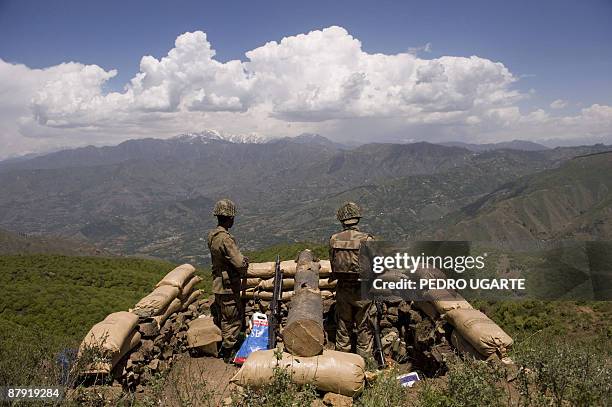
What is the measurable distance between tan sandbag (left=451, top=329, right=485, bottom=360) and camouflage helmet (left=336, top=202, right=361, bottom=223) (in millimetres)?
2942

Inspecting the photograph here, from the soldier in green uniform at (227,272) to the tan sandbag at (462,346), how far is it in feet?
15.1

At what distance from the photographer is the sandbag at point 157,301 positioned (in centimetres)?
788

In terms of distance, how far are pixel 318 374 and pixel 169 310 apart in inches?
197

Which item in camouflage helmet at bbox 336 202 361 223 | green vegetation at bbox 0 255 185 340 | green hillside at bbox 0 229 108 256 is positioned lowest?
green hillside at bbox 0 229 108 256

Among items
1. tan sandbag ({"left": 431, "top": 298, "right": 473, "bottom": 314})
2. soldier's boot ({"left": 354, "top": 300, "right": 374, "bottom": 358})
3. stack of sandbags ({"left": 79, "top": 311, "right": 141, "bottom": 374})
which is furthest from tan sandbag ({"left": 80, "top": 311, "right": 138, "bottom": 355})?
tan sandbag ({"left": 431, "top": 298, "right": 473, "bottom": 314})

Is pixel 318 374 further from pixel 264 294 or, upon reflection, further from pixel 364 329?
pixel 264 294

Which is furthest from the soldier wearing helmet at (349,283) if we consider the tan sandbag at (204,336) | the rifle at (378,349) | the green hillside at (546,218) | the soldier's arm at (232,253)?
the green hillside at (546,218)

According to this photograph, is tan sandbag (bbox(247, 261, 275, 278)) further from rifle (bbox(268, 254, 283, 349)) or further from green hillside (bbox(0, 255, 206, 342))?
green hillside (bbox(0, 255, 206, 342))

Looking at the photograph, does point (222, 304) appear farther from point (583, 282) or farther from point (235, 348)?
point (583, 282)

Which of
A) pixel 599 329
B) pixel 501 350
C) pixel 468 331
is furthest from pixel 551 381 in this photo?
pixel 599 329

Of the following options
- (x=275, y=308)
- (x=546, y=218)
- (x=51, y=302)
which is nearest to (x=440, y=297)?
(x=275, y=308)

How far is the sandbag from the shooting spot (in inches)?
310

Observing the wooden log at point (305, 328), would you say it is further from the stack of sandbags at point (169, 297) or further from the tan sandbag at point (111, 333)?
the stack of sandbags at point (169, 297)

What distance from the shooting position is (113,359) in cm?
606
